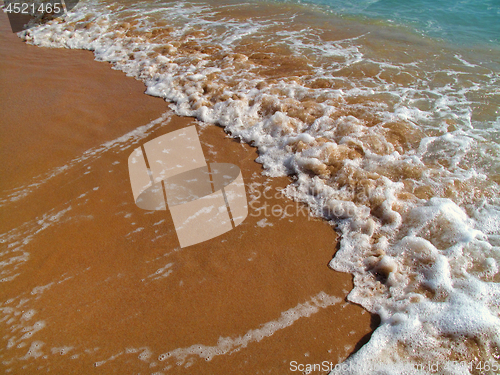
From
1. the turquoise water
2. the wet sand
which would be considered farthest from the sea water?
the wet sand

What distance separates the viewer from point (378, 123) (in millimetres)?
4016

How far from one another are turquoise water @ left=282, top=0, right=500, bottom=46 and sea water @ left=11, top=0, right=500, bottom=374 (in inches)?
3.0

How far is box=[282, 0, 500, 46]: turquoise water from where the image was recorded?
23.4ft

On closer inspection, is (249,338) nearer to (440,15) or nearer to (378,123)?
(378,123)

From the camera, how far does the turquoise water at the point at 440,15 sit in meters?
7.13

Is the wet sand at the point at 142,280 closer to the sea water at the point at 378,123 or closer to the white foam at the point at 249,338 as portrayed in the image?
the white foam at the point at 249,338

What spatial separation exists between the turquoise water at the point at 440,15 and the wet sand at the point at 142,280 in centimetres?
666

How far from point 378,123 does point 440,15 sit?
6633 millimetres

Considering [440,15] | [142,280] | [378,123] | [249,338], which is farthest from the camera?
[440,15]

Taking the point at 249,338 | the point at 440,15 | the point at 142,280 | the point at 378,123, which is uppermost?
the point at 440,15

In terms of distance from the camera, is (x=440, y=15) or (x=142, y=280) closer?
(x=142, y=280)

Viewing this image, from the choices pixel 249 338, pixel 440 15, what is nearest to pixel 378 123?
pixel 249 338

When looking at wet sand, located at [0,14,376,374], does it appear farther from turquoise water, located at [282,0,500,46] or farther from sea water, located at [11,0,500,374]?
turquoise water, located at [282,0,500,46]

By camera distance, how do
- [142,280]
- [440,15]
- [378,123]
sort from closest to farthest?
[142,280]
[378,123]
[440,15]
